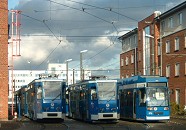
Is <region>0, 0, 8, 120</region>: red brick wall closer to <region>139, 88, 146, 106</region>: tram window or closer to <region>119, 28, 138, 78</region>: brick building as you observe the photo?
<region>139, 88, 146, 106</region>: tram window

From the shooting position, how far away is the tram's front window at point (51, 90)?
105 feet

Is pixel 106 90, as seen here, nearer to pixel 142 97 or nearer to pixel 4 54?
pixel 142 97

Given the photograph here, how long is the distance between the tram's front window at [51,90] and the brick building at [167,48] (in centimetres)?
1684

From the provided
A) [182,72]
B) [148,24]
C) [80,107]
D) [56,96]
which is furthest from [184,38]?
[56,96]

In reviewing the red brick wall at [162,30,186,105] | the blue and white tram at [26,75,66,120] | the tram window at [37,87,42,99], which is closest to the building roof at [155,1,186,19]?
the red brick wall at [162,30,186,105]

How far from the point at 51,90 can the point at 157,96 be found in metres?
7.67

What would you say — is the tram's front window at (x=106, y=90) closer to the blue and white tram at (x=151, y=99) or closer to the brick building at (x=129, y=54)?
the blue and white tram at (x=151, y=99)

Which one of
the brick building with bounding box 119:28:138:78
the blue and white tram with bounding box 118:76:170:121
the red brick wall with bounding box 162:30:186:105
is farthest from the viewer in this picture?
the brick building with bounding box 119:28:138:78

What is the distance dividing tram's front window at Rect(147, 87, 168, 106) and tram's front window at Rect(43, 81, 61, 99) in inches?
258

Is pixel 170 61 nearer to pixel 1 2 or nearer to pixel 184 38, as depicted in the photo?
pixel 184 38

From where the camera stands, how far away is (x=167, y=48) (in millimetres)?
56938

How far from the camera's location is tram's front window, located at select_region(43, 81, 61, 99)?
32.0 meters

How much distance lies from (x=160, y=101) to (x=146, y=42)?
1325 inches

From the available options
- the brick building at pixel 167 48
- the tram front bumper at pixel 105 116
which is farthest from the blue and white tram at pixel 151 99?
the brick building at pixel 167 48
